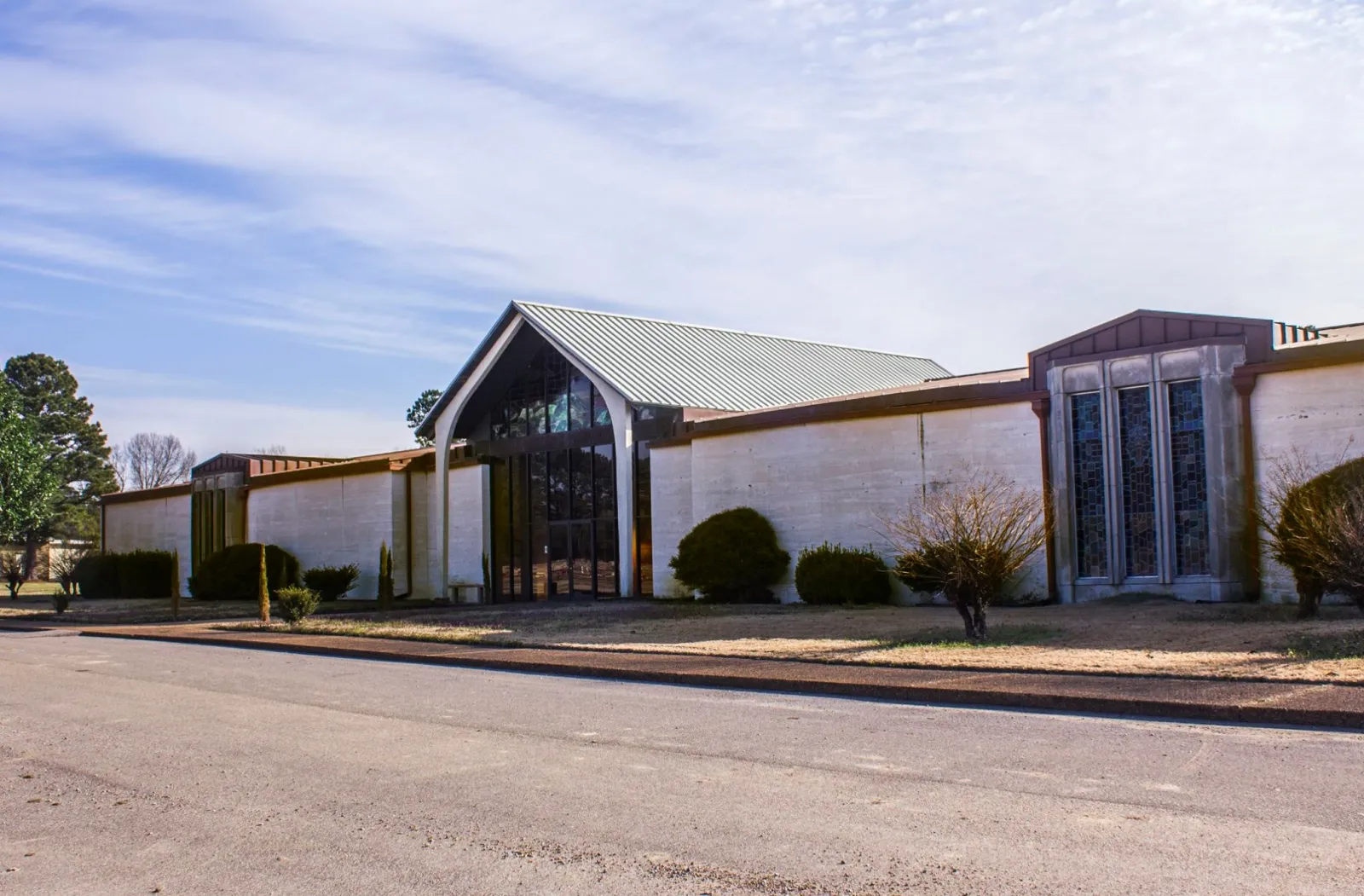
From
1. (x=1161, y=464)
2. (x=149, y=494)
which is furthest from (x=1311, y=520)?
(x=149, y=494)

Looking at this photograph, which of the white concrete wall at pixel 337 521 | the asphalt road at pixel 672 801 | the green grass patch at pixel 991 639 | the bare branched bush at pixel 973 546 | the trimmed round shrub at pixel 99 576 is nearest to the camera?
the asphalt road at pixel 672 801

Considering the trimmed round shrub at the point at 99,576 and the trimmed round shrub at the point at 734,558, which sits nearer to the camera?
the trimmed round shrub at the point at 734,558

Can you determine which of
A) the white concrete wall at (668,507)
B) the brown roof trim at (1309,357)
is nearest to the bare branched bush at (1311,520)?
the brown roof trim at (1309,357)

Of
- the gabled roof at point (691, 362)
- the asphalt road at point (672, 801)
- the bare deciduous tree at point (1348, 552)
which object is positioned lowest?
Answer: the asphalt road at point (672, 801)

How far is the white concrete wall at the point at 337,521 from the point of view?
1492 inches

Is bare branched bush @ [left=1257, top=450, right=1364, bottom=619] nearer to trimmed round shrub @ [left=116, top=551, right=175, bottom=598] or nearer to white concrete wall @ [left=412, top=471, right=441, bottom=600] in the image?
white concrete wall @ [left=412, top=471, right=441, bottom=600]

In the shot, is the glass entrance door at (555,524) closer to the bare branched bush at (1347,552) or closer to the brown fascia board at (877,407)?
the brown fascia board at (877,407)

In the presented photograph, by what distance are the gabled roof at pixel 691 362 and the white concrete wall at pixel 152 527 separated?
620 inches

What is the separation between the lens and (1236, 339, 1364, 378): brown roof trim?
1906 cm

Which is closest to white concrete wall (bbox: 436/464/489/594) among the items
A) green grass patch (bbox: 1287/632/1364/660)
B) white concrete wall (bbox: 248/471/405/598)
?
white concrete wall (bbox: 248/471/405/598)

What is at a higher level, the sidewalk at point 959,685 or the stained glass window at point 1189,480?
the stained glass window at point 1189,480

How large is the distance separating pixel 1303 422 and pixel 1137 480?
9.13ft

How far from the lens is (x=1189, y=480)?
20781mm

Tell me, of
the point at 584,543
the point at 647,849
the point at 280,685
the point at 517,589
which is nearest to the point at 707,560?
the point at 584,543
